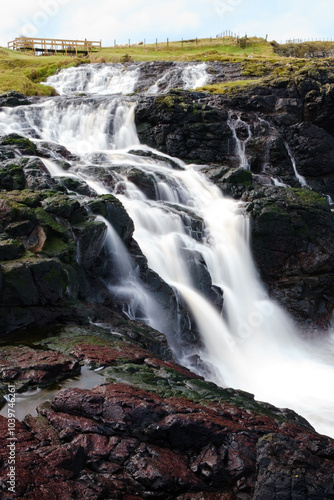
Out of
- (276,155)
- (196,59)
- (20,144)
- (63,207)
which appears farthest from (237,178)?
(196,59)

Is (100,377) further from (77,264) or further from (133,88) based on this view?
(133,88)

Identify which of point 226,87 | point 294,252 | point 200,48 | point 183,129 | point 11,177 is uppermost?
point 200,48

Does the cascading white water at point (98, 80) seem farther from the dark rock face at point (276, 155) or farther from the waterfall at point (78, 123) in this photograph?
the dark rock face at point (276, 155)

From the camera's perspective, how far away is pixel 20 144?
1938 centimetres

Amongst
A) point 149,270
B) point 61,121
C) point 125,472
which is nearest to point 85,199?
point 149,270

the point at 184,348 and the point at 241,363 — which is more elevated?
the point at 184,348

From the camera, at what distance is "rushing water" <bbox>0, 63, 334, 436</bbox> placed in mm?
12680

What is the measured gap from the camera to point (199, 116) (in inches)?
1081

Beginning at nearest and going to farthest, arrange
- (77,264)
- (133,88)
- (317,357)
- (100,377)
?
(100,377) → (77,264) → (317,357) → (133,88)

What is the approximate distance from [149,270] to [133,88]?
28.8 meters

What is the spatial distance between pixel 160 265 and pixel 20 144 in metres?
9.28

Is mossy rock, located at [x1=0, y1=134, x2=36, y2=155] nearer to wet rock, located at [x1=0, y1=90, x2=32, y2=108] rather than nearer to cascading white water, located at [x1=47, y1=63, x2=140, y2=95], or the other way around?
wet rock, located at [x1=0, y1=90, x2=32, y2=108]

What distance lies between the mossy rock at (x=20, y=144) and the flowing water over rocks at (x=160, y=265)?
3.9 inches

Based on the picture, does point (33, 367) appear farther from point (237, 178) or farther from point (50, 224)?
point (237, 178)
